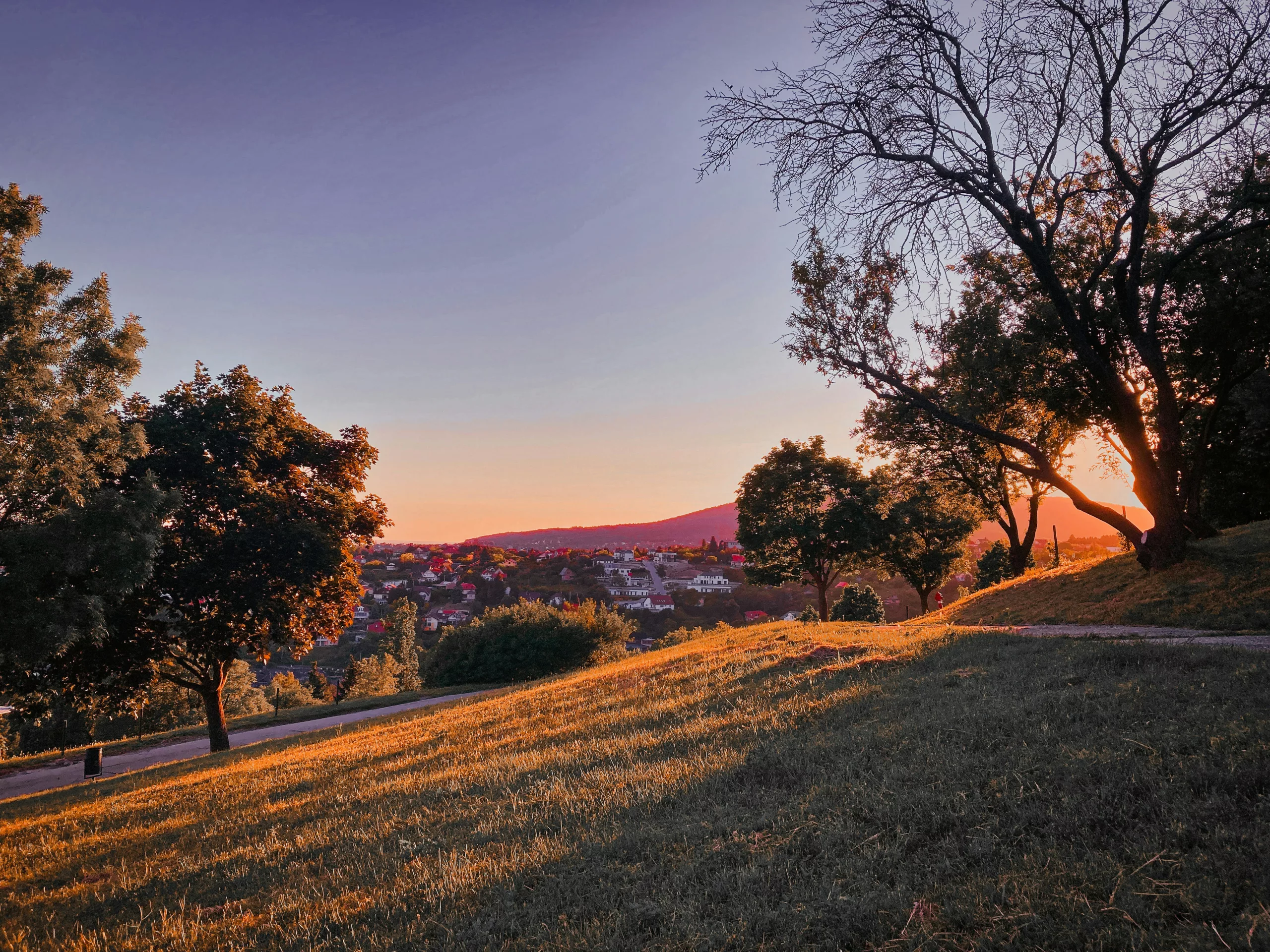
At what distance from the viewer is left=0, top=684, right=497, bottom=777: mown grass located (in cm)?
2331

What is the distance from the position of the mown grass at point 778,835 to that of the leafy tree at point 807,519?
26.9m

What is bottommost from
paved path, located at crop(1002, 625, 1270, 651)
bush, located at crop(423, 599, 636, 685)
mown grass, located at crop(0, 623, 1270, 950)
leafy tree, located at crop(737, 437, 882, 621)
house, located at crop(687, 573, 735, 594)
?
house, located at crop(687, 573, 735, 594)

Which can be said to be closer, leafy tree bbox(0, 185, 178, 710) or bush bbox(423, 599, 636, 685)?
leafy tree bbox(0, 185, 178, 710)

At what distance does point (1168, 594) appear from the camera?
572 inches

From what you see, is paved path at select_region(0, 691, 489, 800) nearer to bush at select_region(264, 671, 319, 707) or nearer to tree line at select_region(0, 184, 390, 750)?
tree line at select_region(0, 184, 390, 750)

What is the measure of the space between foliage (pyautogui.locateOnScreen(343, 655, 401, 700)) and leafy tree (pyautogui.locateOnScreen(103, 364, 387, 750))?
3374 cm

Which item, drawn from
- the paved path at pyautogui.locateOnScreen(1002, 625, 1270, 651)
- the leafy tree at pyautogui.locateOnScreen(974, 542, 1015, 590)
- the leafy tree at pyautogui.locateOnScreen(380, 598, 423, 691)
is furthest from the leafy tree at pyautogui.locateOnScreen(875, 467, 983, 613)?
the leafy tree at pyautogui.locateOnScreen(380, 598, 423, 691)

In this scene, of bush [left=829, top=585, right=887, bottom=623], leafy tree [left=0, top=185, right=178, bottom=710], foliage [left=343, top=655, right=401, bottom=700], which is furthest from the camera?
foliage [left=343, top=655, right=401, bottom=700]

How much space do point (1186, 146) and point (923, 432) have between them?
56.3 ft

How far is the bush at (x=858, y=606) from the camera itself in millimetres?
36781

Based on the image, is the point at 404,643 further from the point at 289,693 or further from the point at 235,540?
the point at 235,540

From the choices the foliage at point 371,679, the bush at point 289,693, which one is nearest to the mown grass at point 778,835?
the foliage at point 371,679

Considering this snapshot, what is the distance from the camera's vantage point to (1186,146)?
13594 mm

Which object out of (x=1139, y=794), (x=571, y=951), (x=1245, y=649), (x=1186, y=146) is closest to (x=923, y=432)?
(x=1186, y=146)
